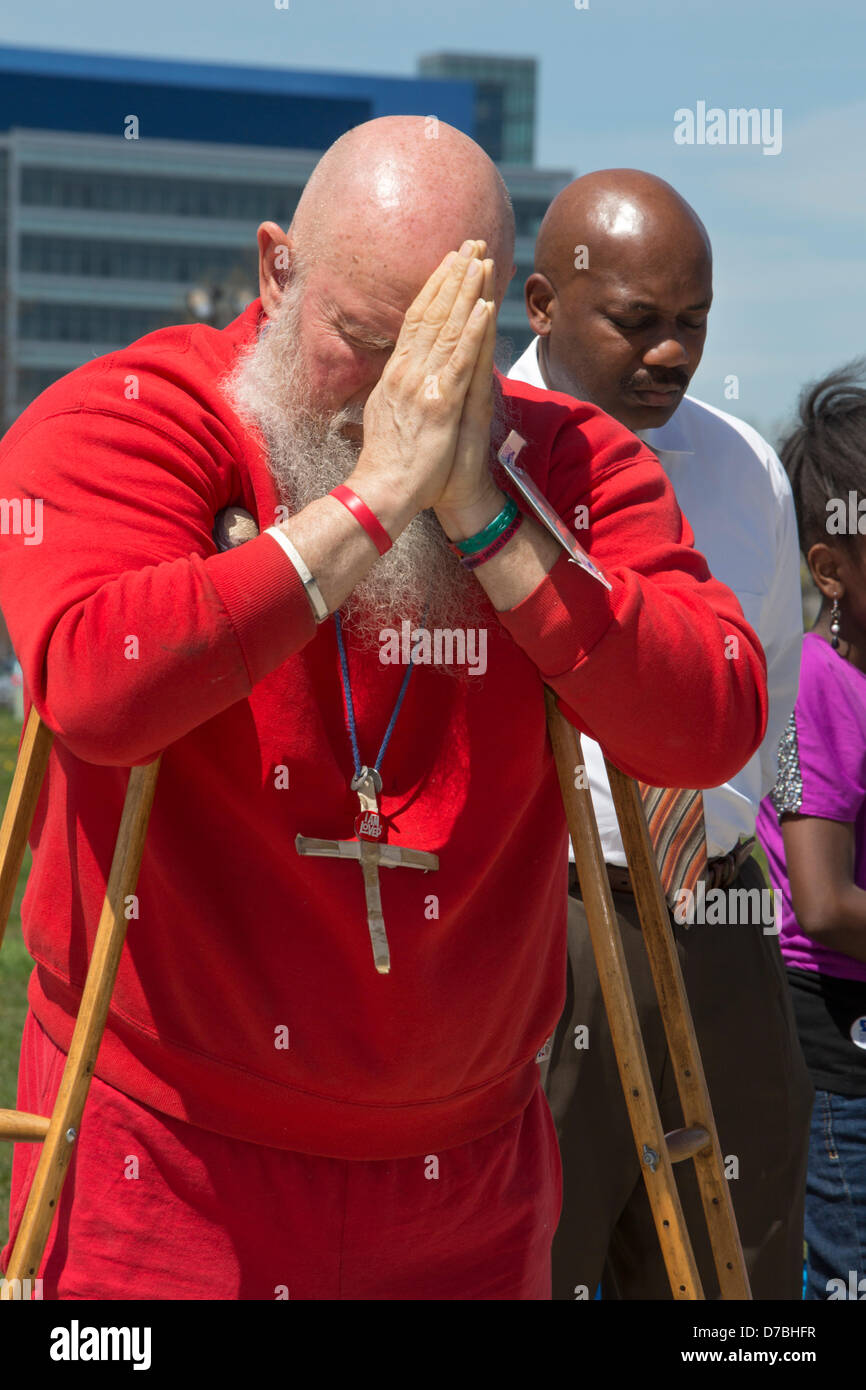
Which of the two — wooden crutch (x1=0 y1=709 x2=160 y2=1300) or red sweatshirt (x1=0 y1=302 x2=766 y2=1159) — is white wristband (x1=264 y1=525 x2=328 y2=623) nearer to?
red sweatshirt (x1=0 y1=302 x2=766 y2=1159)

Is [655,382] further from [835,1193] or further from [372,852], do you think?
[835,1193]

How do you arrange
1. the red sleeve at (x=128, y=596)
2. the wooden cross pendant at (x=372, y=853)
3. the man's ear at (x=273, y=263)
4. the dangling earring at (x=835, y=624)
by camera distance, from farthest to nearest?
the dangling earring at (x=835, y=624)
the man's ear at (x=273, y=263)
the wooden cross pendant at (x=372, y=853)
the red sleeve at (x=128, y=596)

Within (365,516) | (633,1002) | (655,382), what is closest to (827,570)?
(655,382)

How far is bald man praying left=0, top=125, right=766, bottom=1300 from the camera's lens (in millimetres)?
2043

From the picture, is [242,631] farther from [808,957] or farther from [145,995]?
[808,957]

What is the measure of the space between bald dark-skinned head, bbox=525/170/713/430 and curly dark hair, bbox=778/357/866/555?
2.14 ft

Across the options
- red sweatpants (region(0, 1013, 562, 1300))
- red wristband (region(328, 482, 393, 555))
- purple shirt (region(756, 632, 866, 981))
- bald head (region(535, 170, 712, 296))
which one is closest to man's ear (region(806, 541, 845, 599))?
purple shirt (region(756, 632, 866, 981))

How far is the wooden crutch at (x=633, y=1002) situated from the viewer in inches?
92.4

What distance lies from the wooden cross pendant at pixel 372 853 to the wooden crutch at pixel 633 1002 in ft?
0.95

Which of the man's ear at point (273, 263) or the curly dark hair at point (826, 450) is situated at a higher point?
the curly dark hair at point (826, 450)

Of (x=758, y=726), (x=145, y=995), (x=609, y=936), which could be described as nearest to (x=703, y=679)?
(x=758, y=726)

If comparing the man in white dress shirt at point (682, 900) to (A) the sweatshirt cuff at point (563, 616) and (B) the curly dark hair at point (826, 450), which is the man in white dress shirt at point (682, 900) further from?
(A) the sweatshirt cuff at point (563, 616)

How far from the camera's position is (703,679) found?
7.01ft

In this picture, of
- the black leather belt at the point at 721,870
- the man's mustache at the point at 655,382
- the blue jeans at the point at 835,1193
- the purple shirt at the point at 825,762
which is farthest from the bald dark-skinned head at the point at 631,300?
the blue jeans at the point at 835,1193
